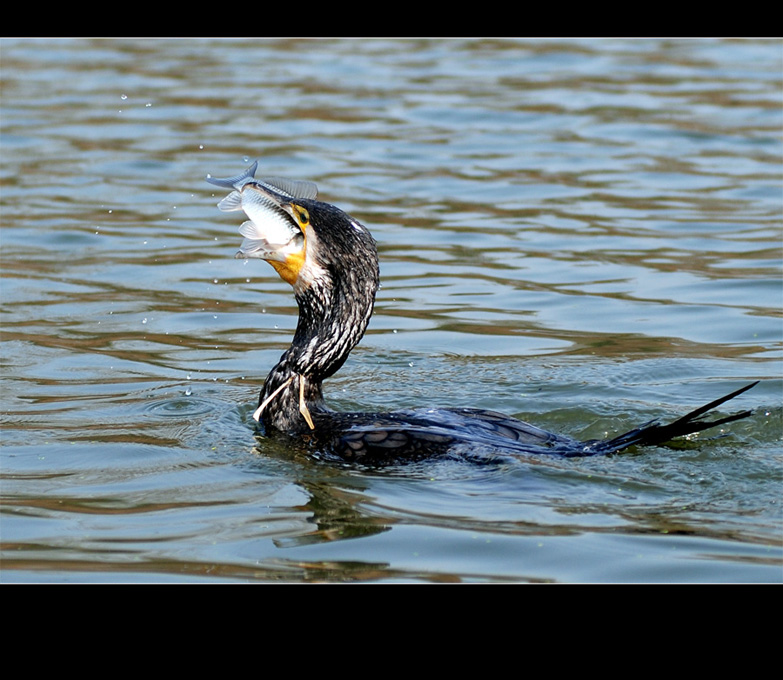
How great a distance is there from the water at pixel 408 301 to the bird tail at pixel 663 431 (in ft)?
0.28

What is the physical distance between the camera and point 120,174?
13281 mm

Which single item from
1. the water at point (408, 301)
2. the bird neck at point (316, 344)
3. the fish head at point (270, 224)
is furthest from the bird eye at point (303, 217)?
the water at point (408, 301)

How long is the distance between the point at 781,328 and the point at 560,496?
4.00m

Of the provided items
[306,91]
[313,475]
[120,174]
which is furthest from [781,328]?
[306,91]

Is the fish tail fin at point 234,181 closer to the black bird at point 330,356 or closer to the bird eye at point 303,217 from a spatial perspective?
the black bird at point 330,356

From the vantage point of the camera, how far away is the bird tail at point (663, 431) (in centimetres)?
562

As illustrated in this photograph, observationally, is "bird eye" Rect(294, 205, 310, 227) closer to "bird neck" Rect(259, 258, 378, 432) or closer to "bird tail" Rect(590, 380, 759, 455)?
"bird neck" Rect(259, 258, 378, 432)

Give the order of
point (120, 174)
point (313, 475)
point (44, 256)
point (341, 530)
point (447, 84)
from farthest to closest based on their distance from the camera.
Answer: point (447, 84), point (120, 174), point (44, 256), point (313, 475), point (341, 530)

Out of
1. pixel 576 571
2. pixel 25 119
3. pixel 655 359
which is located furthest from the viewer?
pixel 25 119

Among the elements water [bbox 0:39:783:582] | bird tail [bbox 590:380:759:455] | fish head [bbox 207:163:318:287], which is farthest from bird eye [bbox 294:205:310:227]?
bird tail [bbox 590:380:759:455]

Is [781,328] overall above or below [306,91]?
below

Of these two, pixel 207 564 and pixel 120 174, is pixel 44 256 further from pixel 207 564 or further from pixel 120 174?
pixel 207 564

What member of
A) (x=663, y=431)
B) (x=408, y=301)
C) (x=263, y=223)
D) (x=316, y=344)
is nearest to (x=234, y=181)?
(x=263, y=223)

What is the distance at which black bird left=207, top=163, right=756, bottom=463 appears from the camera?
20.1ft
